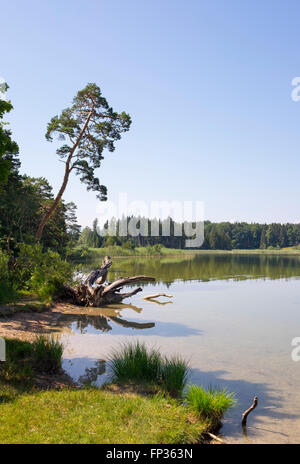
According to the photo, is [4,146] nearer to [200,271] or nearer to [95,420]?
[95,420]

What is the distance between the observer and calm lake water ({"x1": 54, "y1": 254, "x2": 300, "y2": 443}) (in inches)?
245

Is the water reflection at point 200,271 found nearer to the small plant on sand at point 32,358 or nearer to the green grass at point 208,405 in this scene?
the small plant on sand at point 32,358

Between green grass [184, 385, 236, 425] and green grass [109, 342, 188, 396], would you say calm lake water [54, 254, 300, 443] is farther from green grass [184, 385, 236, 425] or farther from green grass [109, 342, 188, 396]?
green grass [109, 342, 188, 396]

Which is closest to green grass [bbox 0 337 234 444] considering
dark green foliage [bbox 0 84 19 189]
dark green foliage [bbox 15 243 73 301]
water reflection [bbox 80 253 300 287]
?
dark green foliage [bbox 0 84 19 189]

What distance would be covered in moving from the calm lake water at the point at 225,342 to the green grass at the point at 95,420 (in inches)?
34.9

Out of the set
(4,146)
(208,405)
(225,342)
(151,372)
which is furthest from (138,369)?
(4,146)

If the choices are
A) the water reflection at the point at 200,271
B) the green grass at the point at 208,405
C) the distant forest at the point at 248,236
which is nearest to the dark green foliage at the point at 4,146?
the green grass at the point at 208,405

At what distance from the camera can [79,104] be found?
66.5 ft

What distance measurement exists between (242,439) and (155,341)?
19.5 ft

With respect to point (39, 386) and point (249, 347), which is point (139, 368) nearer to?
point (39, 386)

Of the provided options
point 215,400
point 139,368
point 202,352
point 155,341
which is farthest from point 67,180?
point 215,400

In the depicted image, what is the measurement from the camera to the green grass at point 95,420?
4.63m

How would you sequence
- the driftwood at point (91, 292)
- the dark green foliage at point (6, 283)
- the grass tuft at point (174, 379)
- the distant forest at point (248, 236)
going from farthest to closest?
the distant forest at point (248, 236), the driftwood at point (91, 292), the dark green foliage at point (6, 283), the grass tuft at point (174, 379)

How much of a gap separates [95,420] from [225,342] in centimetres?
668
